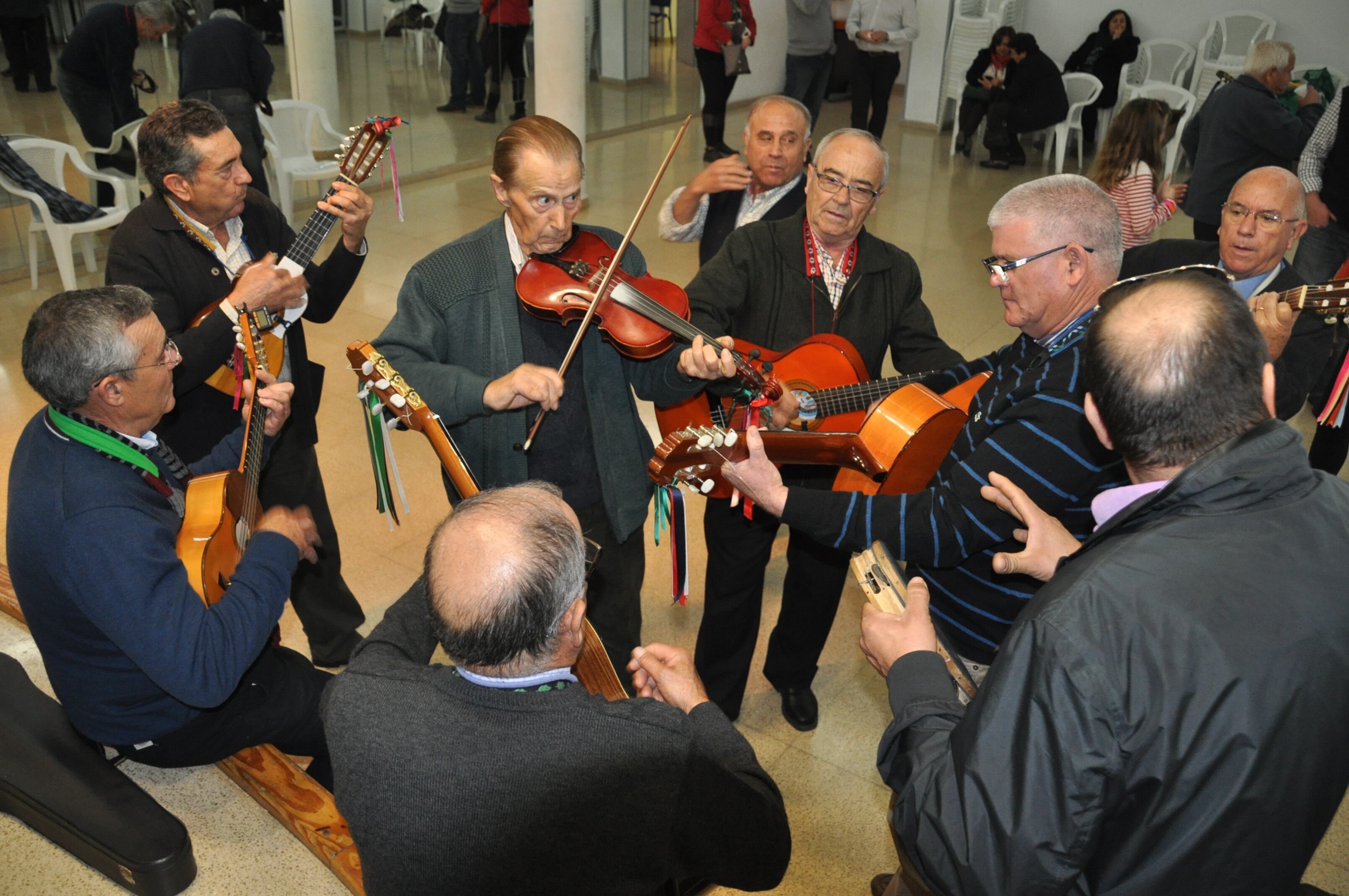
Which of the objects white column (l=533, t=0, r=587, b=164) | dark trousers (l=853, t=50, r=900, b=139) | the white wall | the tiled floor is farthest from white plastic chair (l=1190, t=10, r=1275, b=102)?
white column (l=533, t=0, r=587, b=164)

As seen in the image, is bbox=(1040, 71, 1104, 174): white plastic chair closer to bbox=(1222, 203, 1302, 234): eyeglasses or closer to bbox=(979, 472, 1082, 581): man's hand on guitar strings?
bbox=(1222, 203, 1302, 234): eyeglasses

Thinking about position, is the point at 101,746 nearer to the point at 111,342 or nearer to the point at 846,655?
the point at 111,342

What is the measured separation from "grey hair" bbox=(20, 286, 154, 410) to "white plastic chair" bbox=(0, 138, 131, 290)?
4.38 metres

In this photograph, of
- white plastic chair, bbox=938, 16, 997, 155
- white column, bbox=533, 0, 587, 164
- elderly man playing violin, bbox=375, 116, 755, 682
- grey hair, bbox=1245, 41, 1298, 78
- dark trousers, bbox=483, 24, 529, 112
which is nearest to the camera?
elderly man playing violin, bbox=375, 116, 755, 682

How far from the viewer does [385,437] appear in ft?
8.63

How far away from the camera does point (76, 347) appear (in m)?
1.96

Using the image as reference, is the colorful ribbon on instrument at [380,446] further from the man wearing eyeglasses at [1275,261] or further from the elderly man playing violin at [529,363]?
the man wearing eyeglasses at [1275,261]

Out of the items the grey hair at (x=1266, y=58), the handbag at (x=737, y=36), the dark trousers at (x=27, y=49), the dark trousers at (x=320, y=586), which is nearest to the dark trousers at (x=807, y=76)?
the handbag at (x=737, y=36)

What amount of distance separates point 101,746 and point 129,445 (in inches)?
28.7

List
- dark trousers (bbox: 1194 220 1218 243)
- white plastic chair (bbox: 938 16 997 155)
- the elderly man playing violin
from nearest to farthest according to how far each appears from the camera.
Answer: the elderly man playing violin → dark trousers (bbox: 1194 220 1218 243) → white plastic chair (bbox: 938 16 997 155)

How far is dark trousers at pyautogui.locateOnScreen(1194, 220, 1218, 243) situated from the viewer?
5215 millimetres

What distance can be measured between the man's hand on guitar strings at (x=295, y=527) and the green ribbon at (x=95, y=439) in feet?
0.93

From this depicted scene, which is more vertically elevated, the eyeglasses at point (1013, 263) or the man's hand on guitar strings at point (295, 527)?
the eyeglasses at point (1013, 263)

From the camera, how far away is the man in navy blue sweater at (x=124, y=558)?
188 cm
